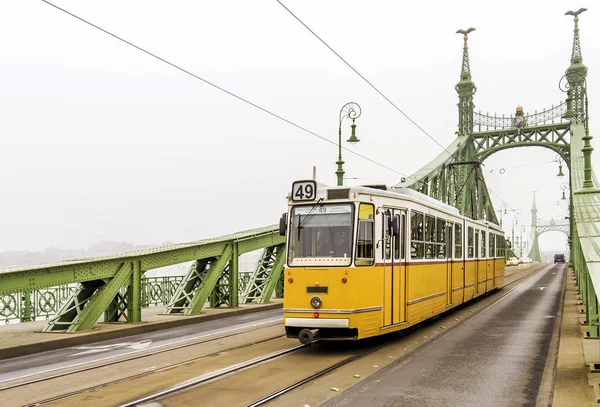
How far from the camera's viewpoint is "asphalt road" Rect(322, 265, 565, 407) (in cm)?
708

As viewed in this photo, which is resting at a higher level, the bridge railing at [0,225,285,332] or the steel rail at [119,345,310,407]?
the bridge railing at [0,225,285,332]

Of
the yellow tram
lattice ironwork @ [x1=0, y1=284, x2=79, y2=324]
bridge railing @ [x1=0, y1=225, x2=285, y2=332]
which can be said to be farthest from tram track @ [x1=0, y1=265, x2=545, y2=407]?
lattice ironwork @ [x1=0, y1=284, x2=79, y2=324]

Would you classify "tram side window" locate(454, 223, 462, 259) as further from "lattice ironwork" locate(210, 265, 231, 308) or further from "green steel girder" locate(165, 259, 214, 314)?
"green steel girder" locate(165, 259, 214, 314)

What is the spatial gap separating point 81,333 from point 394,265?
709cm

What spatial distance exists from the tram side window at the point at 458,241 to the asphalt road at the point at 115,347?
5274mm

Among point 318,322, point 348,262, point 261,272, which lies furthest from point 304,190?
point 261,272

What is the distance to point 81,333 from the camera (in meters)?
13.0

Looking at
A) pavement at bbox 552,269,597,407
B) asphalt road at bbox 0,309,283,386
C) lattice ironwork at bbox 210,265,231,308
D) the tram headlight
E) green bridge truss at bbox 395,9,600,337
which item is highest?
green bridge truss at bbox 395,9,600,337

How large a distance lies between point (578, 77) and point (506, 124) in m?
8.68

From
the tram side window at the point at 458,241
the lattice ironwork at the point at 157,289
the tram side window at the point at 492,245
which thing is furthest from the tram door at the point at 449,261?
the lattice ironwork at the point at 157,289

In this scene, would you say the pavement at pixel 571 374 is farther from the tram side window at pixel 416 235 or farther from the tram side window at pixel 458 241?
the tram side window at pixel 458 241

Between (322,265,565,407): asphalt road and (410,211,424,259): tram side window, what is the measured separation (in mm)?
1815

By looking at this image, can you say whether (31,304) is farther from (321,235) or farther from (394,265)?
(394,265)

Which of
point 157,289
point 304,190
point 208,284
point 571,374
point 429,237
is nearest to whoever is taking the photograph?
point 571,374
